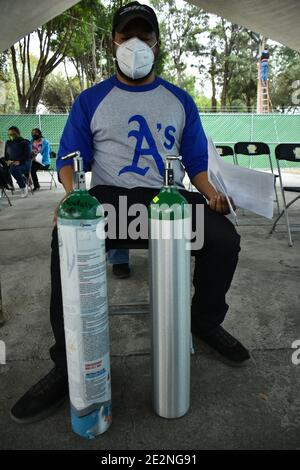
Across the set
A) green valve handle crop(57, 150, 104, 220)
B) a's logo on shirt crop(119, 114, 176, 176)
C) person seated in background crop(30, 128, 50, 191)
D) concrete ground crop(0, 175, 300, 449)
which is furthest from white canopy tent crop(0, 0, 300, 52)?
green valve handle crop(57, 150, 104, 220)

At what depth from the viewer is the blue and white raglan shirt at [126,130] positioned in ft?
6.02

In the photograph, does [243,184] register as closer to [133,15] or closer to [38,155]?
[133,15]

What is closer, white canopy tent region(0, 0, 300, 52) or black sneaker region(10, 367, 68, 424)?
black sneaker region(10, 367, 68, 424)

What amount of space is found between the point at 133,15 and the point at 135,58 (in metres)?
0.18

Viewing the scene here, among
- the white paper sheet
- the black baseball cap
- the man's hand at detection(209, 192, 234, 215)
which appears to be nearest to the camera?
the white paper sheet

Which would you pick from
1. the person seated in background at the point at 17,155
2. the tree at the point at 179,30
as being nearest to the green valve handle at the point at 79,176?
the person seated in background at the point at 17,155

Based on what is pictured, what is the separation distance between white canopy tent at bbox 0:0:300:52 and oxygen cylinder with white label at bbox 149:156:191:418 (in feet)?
25.8

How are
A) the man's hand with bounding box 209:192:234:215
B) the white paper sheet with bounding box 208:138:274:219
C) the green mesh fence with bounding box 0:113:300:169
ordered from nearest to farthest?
the white paper sheet with bounding box 208:138:274:219, the man's hand with bounding box 209:192:234:215, the green mesh fence with bounding box 0:113:300:169

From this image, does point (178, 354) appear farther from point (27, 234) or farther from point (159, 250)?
point (27, 234)

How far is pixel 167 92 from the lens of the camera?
1894mm

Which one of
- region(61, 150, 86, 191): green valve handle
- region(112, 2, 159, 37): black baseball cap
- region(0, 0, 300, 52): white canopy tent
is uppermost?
region(0, 0, 300, 52): white canopy tent

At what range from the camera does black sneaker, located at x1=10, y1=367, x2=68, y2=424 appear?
1404mm

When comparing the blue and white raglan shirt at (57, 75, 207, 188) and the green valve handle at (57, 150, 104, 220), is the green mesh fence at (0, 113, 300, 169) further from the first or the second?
the green valve handle at (57, 150, 104, 220)

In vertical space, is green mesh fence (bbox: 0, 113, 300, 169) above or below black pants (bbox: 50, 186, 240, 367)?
above
